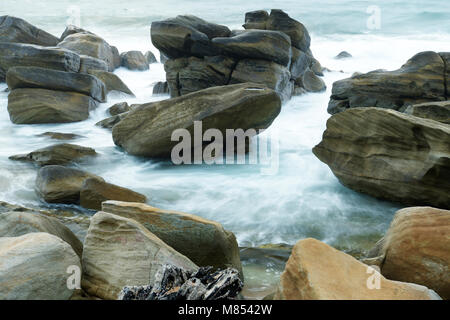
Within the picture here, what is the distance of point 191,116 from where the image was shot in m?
8.60

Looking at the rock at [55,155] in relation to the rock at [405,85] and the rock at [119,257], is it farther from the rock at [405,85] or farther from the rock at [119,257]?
the rock at [405,85]

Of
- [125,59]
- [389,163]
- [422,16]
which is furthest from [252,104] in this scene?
[422,16]

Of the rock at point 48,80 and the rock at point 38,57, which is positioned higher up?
the rock at point 38,57

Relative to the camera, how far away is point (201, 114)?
8.58m

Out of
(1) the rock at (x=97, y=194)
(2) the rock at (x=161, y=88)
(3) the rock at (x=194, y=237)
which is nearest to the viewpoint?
(3) the rock at (x=194, y=237)

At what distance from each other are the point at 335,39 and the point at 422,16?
487 inches

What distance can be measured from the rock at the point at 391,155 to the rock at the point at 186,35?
694cm

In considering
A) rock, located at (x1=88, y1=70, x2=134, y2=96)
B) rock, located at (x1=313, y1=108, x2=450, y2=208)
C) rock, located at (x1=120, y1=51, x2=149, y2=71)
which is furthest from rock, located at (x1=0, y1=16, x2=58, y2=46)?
rock, located at (x1=313, y1=108, x2=450, y2=208)

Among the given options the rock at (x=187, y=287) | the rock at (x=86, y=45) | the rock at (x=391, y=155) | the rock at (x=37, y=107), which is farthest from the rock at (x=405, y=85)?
the rock at (x=86, y=45)

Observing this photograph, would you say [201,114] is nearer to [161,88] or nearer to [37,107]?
[37,107]

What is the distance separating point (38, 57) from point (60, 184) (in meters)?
7.84

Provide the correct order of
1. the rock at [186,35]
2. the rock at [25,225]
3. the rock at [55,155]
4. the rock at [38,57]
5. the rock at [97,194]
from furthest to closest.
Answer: the rock at [38,57] → the rock at [186,35] → the rock at [55,155] → the rock at [97,194] → the rock at [25,225]

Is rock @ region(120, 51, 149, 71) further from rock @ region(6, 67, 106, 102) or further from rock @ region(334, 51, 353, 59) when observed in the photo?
rock @ region(334, 51, 353, 59)

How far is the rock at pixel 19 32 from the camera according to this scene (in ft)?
53.6
